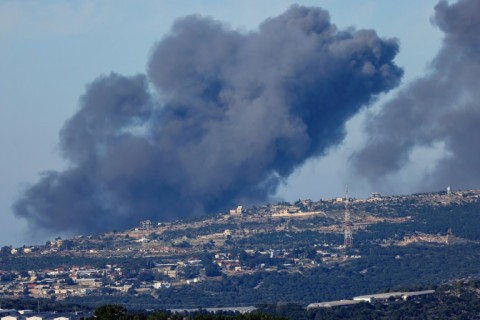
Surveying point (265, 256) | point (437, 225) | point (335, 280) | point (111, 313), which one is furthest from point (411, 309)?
point (437, 225)

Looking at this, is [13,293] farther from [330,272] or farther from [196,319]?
[196,319]

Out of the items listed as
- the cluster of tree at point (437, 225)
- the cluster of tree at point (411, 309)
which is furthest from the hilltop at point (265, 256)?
the cluster of tree at point (411, 309)

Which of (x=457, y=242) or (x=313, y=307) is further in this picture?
(x=457, y=242)

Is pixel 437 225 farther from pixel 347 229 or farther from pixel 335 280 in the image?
pixel 335 280

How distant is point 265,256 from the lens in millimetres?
104000

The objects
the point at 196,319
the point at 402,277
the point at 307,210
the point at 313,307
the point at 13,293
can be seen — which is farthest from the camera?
the point at 307,210

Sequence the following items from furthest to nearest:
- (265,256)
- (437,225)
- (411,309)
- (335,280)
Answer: (437,225) < (265,256) < (335,280) < (411,309)

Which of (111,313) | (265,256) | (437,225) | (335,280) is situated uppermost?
(437,225)

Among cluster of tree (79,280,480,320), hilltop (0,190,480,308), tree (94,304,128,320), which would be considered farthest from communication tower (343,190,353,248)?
tree (94,304,128,320)

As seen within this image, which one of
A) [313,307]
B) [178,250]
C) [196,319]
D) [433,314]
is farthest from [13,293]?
[196,319]

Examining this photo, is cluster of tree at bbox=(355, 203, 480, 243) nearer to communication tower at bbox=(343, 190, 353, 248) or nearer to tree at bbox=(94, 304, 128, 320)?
communication tower at bbox=(343, 190, 353, 248)

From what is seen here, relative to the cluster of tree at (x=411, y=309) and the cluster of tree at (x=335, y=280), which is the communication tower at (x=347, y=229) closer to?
the cluster of tree at (x=335, y=280)

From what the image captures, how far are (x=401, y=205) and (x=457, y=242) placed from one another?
304 inches

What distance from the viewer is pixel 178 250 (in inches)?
4186
